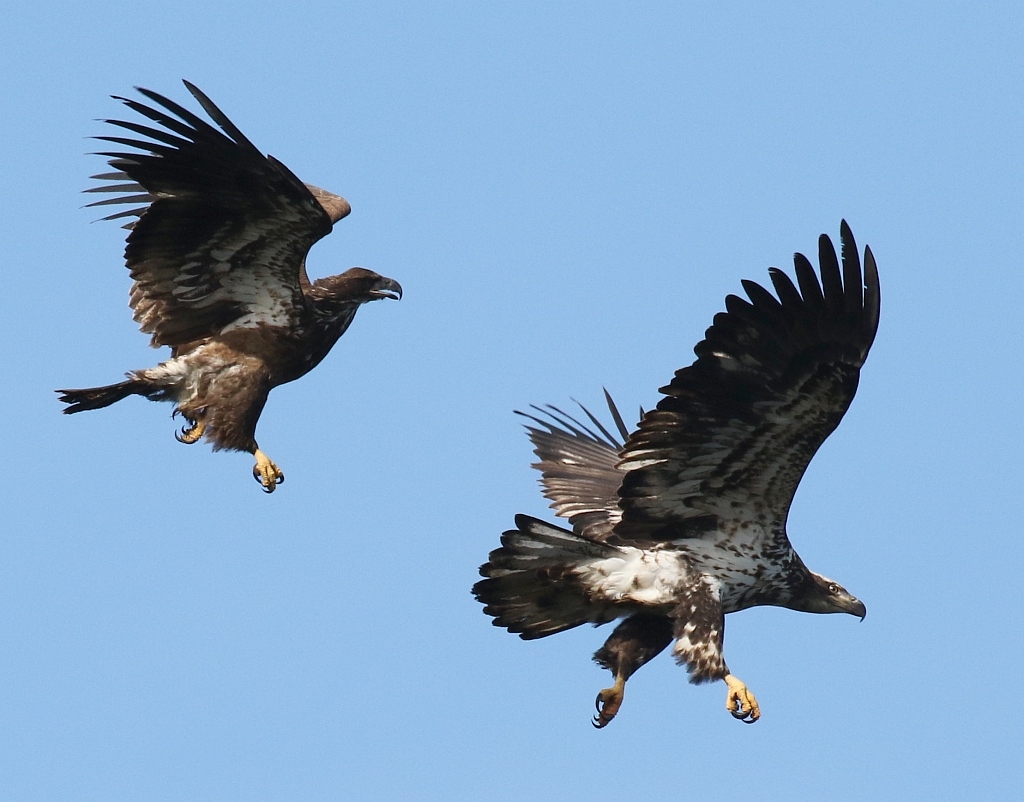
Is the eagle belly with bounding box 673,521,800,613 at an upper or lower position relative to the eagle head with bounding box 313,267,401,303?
lower

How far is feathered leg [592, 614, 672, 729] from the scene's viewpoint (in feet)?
35.1

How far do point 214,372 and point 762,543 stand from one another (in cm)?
413

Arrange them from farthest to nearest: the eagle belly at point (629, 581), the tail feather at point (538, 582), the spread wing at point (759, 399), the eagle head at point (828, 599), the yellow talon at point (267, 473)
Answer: the yellow talon at point (267, 473), the eagle head at point (828, 599), the eagle belly at point (629, 581), the tail feather at point (538, 582), the spread wing at point (759, 399)

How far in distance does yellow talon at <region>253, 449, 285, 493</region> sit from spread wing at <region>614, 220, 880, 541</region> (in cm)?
295

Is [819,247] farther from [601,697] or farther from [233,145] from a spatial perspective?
[233,145]

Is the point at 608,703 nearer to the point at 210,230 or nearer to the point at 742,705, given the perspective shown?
the point at 742,705

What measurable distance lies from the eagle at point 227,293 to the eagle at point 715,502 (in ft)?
9.38

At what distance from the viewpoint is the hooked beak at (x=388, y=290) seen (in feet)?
44.5

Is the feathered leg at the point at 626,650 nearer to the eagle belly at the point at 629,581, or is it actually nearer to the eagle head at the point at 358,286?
the eagle belly at the point at 629,581

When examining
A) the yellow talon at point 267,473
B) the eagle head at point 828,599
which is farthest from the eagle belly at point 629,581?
the yellow talon at point 267,473

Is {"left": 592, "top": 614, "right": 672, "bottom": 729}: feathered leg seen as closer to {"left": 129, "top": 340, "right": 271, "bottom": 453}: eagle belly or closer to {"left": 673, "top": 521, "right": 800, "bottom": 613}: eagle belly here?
{"left": 673, "top": 521, "right": 800, "bottom": 613}: eagle belly

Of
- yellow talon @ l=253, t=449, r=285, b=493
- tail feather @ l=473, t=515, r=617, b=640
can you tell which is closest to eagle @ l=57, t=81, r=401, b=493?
yellow talon @ l=253, t=449, r=285, b=493

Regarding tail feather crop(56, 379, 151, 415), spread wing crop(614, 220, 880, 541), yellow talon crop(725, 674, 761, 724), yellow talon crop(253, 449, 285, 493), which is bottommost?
yellow talon crop(725, 674, 761, 724)

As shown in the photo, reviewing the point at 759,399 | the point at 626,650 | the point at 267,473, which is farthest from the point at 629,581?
the point at 267,473
